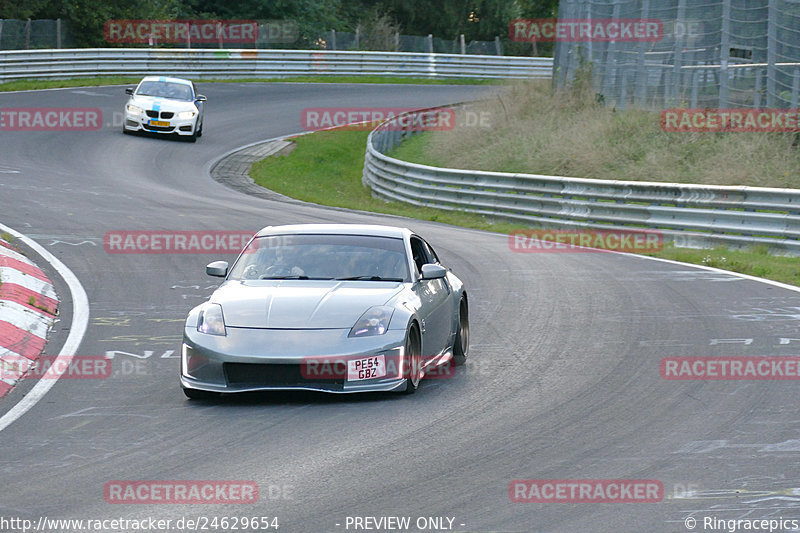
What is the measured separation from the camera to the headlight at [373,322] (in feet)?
28.5

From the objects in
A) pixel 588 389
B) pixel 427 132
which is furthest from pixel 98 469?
pixel 427 132

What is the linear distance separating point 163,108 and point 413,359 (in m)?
25.3

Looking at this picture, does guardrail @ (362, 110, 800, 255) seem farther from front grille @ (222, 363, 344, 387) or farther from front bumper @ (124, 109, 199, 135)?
front grille @ (222, 363, 344, 387)

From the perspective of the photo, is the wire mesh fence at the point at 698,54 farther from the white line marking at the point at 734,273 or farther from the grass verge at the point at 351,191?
the white line marking at the point at 734,273

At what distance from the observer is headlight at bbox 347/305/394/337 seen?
8.69 meters

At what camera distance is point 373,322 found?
8.77 metres

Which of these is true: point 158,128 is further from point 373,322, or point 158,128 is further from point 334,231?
point 373,322

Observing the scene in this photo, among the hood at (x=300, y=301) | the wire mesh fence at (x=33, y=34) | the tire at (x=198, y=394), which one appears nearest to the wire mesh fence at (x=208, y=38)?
the wire mesh fence at (x=33, y=34)

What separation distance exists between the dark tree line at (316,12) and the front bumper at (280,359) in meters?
43.8

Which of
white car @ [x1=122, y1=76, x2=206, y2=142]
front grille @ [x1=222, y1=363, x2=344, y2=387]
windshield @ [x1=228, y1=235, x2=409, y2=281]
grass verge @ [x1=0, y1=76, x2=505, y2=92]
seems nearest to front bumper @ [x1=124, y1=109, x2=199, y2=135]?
white car @ [x1=122, y1=76, x2=206, y2=142]

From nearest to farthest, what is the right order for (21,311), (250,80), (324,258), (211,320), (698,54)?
(211,320)
(324,258)
(21,311)
(698,54)
(250,80)

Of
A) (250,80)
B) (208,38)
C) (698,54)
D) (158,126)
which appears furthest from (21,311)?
(208,38)

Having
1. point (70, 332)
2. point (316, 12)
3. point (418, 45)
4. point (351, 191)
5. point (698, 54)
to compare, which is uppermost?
point (316, 12)

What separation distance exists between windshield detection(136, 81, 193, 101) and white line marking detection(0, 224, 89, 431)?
51.0ft
